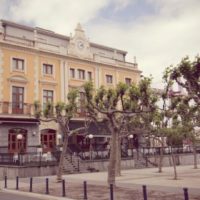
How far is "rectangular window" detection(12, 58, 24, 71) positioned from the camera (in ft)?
112

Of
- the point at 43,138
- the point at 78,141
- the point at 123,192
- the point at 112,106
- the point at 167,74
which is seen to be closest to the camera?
the point at 167,74

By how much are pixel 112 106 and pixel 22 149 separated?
1567 cm

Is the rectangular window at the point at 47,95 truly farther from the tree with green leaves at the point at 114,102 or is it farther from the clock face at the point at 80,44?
the tree with green leaves at the point at 114,102

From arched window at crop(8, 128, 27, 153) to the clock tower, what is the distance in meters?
10.2

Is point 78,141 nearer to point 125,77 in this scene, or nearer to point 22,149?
point 22,149

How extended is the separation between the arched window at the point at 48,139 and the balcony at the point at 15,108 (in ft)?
8.06

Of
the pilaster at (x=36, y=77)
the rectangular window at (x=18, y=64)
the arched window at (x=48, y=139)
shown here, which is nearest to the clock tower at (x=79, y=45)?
the pilaster at (x=36, y=77)

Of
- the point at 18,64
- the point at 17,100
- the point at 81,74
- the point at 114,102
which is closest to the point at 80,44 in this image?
the point at 81,74

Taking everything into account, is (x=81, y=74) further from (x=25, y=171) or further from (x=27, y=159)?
(x=25, y=171)

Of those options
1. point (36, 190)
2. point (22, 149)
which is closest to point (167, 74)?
point (36, 190)

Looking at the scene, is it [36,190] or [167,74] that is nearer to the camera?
[167,74]

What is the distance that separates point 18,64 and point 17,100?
3.37m

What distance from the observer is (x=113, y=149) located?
18.2 m

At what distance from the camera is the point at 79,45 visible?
39.5 metres
